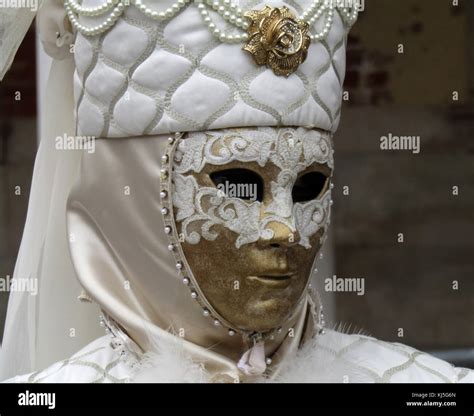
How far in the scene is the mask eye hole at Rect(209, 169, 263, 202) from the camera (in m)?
2.49

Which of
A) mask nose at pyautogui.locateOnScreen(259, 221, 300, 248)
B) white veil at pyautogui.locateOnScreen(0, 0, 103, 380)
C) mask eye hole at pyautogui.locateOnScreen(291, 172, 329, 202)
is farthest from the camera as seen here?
white veil at pyautogui.locateOnScreen(0, 0, 103, 380)

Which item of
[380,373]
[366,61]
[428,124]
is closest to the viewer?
[380,373]

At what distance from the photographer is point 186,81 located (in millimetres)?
2502

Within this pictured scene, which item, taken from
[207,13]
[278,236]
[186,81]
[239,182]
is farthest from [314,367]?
[207,13]

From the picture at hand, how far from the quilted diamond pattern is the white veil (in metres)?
0.29

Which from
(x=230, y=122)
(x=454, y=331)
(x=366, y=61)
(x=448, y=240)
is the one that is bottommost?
(x=454, y=331)

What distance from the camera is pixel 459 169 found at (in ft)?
16.0

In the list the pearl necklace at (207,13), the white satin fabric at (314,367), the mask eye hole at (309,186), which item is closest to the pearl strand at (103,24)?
the pearl necklace at (207,13)

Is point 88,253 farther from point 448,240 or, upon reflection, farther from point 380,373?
point 448,240

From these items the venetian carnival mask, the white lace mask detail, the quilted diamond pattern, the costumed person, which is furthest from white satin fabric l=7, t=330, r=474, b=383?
the quilted diamond pattern

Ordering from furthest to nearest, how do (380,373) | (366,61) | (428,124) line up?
(428,124)
(366,61)
(380,373)

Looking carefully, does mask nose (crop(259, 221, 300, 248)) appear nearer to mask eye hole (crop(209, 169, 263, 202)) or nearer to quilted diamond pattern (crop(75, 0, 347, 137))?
mask eye hole (crop(209, 169, 263, 202))

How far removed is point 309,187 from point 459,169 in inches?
93.2
